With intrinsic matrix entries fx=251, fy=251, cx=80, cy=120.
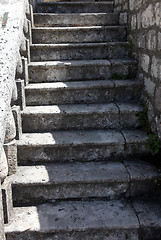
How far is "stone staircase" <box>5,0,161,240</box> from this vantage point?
204 cm

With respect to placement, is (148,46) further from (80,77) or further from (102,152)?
(102,152)

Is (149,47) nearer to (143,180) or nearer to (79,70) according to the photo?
(79,70)

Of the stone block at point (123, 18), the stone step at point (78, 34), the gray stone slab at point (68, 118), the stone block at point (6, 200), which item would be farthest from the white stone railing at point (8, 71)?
the stone block at point (123, 18)

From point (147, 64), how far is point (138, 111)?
543 millimetres

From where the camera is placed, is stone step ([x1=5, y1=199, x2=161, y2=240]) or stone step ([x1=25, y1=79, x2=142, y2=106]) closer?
stone step ([x1=5, y1=199, x2=161, y2=240])

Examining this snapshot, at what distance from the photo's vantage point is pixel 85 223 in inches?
79.3

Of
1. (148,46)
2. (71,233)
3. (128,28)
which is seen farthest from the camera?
(128,28)

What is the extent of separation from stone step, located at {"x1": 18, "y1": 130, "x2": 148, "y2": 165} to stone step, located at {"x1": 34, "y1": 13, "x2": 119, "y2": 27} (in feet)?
6.77

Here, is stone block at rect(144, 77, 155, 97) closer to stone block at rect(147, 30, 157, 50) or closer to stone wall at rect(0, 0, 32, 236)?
stone block at rect(147, 30, 157, 50)

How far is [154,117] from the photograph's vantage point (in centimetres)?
259

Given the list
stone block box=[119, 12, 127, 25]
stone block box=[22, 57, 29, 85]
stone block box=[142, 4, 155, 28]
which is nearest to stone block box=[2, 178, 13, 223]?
stone block box=[22, 57, 29, 85]

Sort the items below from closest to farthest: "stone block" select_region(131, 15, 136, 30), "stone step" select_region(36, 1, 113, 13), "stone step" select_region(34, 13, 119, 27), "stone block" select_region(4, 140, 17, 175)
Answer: "stone block" select_region(4, 140, 17, 175), "stone block" select_region(131, 15, 136, 30), "stone step" select_region(34, 13, 119, 27), "stone step" select_region(36, 1, 113, 13)

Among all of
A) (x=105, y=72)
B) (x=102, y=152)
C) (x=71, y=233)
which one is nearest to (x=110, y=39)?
(x=105, y=72)

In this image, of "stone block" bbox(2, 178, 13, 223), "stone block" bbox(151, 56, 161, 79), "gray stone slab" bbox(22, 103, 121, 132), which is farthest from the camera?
"gray stone slab" bbox(22, 103, 121, 132)
